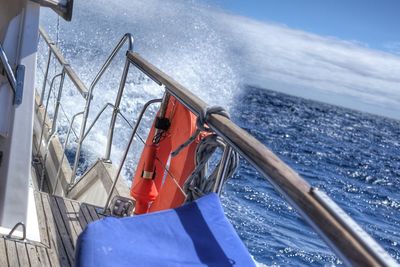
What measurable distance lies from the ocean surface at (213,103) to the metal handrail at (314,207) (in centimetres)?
296

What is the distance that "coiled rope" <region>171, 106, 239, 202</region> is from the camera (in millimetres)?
2039

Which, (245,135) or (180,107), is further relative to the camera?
(180,107)

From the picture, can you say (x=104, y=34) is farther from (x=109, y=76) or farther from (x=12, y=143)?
(x=12, y=143)

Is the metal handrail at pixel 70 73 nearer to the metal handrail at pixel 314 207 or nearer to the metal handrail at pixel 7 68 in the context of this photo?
the metal handrail at pixel 7 68

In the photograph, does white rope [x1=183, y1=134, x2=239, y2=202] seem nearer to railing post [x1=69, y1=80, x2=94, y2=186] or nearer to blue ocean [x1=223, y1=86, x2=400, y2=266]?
blue ocean [x1=223, y1=86, x2=400, y2=266]

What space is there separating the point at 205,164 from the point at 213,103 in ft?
48.5

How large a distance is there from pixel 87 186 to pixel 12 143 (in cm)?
135

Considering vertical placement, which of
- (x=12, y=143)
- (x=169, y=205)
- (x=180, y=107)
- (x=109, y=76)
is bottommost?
(x=109, y=76)

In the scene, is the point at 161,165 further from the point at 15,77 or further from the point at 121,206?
the point at 15,77

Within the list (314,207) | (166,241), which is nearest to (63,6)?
(166,241)

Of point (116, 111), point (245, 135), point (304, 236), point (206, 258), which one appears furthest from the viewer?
point (304, 236)

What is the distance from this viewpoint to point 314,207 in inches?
46.8

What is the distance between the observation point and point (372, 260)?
97 centimetres


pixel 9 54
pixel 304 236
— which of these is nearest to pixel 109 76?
pixel 304 236
